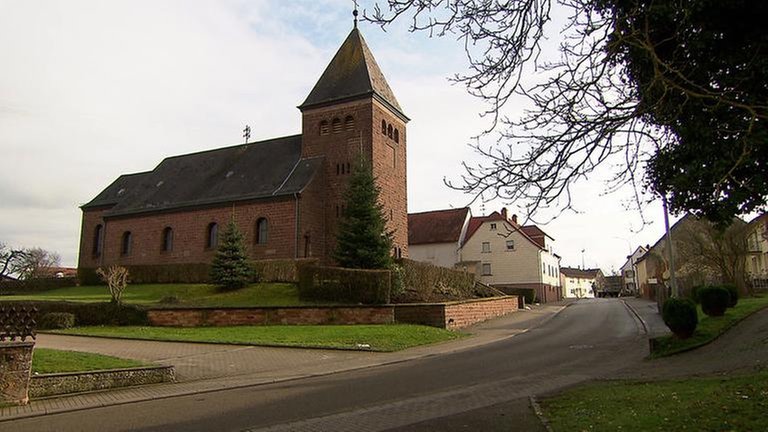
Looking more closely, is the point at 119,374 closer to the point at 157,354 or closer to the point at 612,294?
the point at 157,354

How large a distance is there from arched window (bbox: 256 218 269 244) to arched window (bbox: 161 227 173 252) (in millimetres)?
7943

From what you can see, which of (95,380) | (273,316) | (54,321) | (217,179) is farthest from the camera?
(217,179)

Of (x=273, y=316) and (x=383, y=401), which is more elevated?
(x=273, y=316)

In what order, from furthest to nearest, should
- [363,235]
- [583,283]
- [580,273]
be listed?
[580,273] → [583,283] → [363,235]

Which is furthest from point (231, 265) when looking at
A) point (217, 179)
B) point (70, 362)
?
point (70, 362)

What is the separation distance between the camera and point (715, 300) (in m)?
19.6

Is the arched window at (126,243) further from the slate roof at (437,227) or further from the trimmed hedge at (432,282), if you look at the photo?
the slate roof at (437,227)

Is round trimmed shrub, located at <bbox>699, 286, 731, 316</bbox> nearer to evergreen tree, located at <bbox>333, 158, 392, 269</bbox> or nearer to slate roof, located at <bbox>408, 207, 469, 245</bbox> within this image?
evergreen tree, located at <bbox>333, 158, 392, 269</bbox>

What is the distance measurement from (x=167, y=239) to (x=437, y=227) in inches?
1033

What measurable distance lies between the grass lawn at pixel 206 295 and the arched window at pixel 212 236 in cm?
465

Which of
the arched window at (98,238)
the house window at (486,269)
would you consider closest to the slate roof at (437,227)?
the house window at (486,269)

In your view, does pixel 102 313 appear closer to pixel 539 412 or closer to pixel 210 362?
pixel 210 362

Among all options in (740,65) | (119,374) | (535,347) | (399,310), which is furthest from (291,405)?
(399,310)

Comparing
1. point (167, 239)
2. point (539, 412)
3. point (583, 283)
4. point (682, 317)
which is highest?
point (167, 239)
